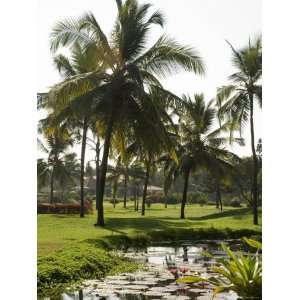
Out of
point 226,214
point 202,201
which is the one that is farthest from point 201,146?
point 202,201

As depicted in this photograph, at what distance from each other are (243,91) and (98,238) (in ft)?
19.9

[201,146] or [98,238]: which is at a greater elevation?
[201,146]

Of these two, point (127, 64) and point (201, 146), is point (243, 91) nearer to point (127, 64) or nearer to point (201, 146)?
point (201, 146)

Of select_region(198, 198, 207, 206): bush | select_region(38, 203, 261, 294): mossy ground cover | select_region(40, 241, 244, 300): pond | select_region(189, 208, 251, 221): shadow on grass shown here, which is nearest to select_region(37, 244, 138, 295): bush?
select_region(38, 203, 261, 294): mossy ground cover

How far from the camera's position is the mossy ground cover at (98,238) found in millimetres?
5105

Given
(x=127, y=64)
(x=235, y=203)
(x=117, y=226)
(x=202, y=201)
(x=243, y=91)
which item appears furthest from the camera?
(x=235, y=203)

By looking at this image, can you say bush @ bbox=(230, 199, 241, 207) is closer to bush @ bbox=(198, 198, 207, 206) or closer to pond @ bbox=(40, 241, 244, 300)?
bush @ bbox=(198, 198, 207, 206)

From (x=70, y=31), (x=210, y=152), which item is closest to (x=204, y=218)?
(x=210, y=152)

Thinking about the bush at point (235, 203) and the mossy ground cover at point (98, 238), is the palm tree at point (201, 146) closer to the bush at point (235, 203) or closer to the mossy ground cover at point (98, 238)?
the mossy ground cover at point (98, 238)

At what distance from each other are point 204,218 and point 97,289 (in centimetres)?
1051

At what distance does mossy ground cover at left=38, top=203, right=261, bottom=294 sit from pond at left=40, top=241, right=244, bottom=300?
0.23m

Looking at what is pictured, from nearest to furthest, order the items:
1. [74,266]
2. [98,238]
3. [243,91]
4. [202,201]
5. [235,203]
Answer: [74,266] → [98,238] → [243,91] → [202,201] → [235,203]

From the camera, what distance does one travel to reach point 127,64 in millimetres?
9945
